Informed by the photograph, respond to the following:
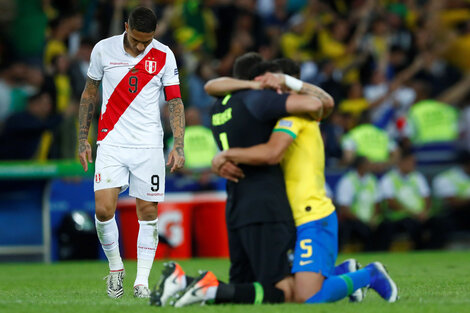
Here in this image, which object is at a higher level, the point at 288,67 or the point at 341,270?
the point at 288,67

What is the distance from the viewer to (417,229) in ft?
51.3

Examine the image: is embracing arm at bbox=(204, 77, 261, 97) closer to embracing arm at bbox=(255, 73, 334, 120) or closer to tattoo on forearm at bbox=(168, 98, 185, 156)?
embracing arm at bbox=(255, 73, 334, 120)

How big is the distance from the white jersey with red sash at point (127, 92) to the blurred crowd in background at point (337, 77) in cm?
625

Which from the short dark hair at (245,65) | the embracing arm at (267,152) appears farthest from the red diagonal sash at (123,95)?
the embracing arm at (267,152)

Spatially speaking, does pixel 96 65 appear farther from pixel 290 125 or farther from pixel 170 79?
pixel 290 125

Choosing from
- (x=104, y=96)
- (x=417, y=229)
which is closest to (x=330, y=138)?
(x=417, y=229)

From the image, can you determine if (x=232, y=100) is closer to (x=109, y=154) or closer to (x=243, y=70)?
(x=243, y=70)

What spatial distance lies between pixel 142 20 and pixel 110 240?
6.04 ft

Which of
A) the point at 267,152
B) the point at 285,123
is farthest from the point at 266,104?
the point at 267,152

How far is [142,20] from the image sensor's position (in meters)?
7.34

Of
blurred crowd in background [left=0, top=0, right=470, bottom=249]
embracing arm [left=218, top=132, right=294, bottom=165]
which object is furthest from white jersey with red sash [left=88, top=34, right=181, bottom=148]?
blurred crowd in background [left=0, top=0, right=470, bottom=249]

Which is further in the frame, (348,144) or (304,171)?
(348,144)

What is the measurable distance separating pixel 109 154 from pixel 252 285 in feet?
6.91

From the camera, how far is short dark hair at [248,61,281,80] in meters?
6.74
